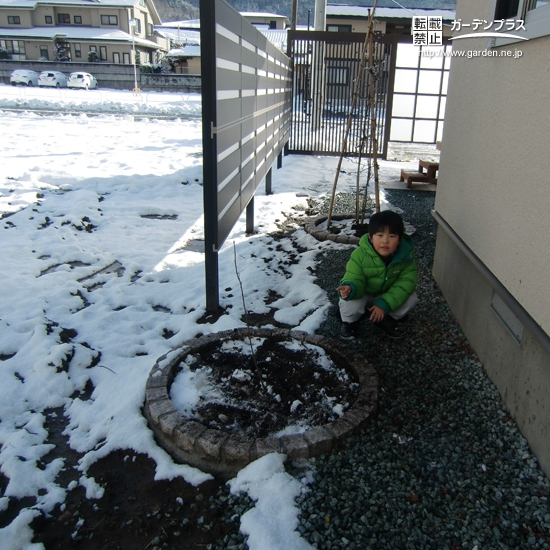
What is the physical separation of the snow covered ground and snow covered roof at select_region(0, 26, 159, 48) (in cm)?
3289

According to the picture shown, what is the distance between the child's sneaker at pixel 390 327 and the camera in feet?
10.8

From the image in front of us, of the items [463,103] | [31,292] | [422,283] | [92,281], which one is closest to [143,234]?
[92,281]

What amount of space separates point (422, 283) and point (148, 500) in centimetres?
291

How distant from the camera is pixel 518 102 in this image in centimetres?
257

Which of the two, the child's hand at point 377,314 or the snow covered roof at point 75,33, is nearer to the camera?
the child's hand at point 377,314

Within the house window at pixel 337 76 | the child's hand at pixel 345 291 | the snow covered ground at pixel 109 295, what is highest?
the house window at pixel 337 76

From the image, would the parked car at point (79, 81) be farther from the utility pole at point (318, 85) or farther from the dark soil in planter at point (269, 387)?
the dark soil in planter at point (269, 387)

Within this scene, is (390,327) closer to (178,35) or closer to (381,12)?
(381,12)

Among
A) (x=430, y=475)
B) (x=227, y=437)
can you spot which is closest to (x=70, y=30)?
(x=227, y=437)

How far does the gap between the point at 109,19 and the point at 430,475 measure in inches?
1801

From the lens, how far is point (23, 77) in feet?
97.9

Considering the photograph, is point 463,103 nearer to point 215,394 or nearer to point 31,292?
point 215,394

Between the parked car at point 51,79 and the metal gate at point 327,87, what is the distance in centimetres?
2474

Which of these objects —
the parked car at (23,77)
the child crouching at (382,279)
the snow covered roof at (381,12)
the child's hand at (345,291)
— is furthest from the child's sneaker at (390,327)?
the parked car at (23,77)
